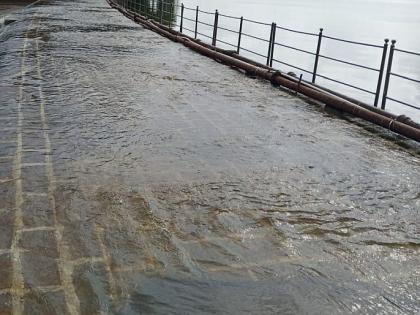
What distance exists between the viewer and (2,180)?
4484 millimetres

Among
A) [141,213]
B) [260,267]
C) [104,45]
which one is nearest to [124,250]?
[141,213]

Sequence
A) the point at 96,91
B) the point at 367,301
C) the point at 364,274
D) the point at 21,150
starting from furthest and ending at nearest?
the point at 96,91 → the point at 21,150 → the point at 364,274 → the point at 367,301

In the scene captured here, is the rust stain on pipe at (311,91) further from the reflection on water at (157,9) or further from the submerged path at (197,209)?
the reflection on water at (157,9)

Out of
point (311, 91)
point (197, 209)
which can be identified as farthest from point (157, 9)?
point (197, 209)

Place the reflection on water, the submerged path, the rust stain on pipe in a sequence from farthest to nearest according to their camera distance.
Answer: the reflection on water, the rust stain on pipe, the submerged path

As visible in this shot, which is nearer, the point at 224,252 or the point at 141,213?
the point at 224,252

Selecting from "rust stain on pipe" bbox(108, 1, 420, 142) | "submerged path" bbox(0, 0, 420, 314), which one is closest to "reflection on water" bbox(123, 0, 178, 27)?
"rust stain on pipe" bbox(108, 1, 420, 142)

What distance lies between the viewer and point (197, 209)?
420 cm

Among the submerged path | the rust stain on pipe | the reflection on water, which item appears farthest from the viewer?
the reflection on water

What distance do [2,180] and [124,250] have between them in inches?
66.6

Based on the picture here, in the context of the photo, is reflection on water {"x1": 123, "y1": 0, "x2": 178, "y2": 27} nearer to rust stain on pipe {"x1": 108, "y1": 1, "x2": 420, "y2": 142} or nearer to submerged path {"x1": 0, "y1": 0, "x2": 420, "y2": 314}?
rust stain on pipe {"x1": 108, "y1": 1, "x2": 420, "y2": 142}

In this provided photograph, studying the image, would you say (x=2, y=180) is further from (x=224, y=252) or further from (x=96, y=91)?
(x=96, y=91)

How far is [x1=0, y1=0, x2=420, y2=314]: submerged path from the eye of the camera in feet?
10.1

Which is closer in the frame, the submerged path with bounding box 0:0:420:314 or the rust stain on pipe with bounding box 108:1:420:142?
the submerged path with bounding box 0:0:420:314
